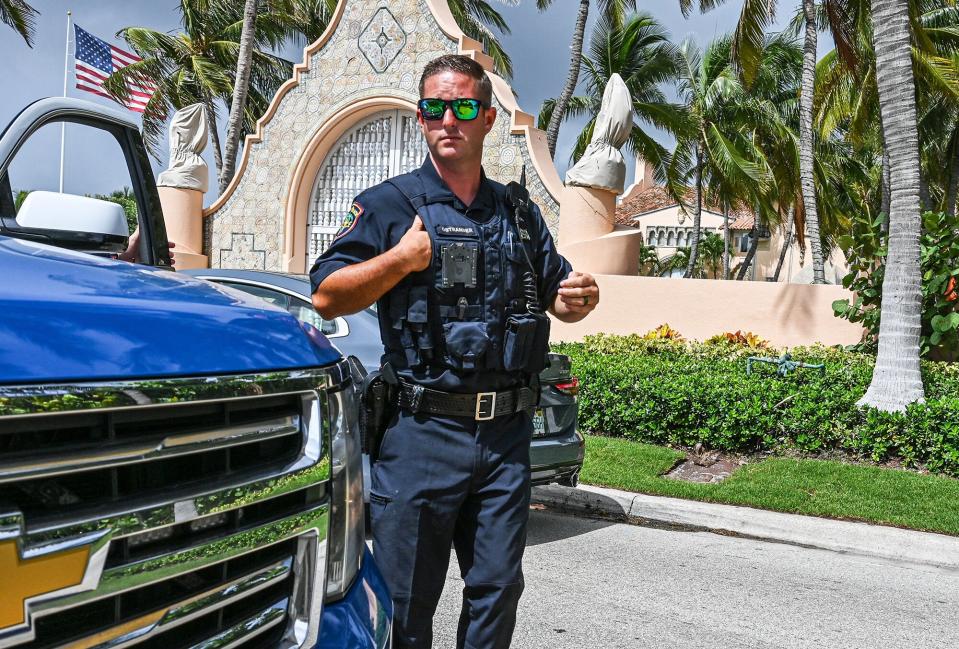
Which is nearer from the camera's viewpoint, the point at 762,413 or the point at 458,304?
the point at 458,304

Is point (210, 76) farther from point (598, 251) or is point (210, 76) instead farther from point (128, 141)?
point (128, 141)

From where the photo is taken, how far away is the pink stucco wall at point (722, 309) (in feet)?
37.4

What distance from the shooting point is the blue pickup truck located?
1.23 m

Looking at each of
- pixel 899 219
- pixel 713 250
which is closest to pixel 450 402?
pixel 899 219

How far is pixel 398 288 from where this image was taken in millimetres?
2527

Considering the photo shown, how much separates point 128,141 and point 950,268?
28.6 ft

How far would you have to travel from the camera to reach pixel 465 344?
2.48 meters

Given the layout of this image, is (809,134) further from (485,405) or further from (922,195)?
(485,405)

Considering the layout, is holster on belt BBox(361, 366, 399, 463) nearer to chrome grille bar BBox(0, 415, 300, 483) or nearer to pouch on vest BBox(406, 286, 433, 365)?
pouch on vest BBox(406, 286, 433, 365)

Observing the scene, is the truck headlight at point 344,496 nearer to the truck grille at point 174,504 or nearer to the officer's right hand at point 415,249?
the truck grille at point 174,504

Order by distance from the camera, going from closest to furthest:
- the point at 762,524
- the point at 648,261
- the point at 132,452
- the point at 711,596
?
the point at 132,452
the point at 711,596
the point at 762,524
the point at 648,261

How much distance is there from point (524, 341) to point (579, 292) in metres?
0.27

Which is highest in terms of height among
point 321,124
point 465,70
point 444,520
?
point 321,124

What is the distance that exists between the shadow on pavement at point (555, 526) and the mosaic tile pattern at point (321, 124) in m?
7.02
